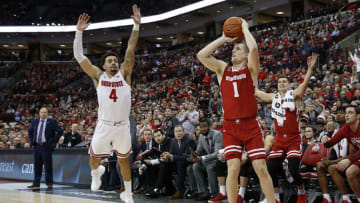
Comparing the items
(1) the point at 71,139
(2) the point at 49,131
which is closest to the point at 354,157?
(2) the point at 49,131

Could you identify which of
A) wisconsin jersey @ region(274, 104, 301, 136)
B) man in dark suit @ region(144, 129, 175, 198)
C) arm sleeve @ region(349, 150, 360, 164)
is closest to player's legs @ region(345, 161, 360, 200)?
arm sleeve @ region(349, 150, 360, 164)

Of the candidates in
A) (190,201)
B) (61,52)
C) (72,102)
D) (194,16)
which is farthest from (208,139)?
(61,52)

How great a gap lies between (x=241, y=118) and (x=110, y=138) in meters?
2.04

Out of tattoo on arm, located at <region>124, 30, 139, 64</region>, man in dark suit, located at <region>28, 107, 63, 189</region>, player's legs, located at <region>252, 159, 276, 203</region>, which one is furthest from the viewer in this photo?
man in dark suit, located at <region>28, 107, 63, 189</region>

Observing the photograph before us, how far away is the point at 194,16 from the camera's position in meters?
30.6

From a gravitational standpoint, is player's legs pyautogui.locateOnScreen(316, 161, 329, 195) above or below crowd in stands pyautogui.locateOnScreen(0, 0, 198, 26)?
below

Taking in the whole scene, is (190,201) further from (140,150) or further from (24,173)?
(24,173)

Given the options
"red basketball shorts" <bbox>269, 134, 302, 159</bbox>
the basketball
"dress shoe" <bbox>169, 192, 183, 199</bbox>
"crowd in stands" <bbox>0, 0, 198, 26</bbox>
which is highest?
"crowd in stands" <bbox>0, 0, 198, 26</bbox>

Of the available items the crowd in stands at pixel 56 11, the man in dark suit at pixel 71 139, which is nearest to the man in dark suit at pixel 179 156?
the man in dark suit at pixel 71 139

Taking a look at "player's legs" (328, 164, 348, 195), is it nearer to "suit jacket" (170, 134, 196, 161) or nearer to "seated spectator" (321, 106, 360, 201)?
"seated spectator" (321, 106, 360, 201)

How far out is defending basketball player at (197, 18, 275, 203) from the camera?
464 cm

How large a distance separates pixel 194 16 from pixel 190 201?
2395cm

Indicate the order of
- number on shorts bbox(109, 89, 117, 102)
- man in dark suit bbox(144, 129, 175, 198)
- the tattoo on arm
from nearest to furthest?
number on shorts bbox(109, 89, 117, 102)
the tattoo on arm
man in dark suit bbox(144, 129, 175, 198)

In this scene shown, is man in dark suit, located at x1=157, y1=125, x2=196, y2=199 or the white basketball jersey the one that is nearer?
the white basketball jersey
